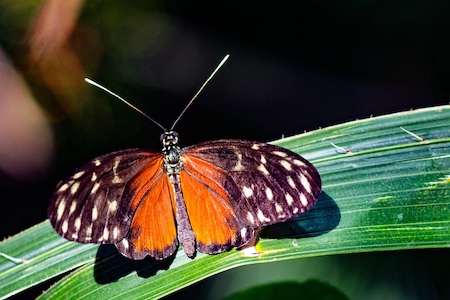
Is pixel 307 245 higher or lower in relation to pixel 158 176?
lower

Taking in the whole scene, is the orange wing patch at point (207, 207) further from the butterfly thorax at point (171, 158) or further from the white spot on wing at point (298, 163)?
the white spot on wing at point (298, 163)

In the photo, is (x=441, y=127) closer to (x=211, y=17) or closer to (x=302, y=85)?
(x=302, y=85)

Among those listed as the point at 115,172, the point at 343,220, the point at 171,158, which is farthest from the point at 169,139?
the point at 343,220

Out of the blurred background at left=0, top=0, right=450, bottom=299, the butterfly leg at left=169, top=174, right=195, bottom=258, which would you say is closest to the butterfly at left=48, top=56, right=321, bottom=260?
the butterfly leg at left=169, top=174, right=195, bottom=258

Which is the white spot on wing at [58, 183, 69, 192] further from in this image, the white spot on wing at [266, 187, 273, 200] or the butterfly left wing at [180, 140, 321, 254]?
the white spot on wing at [266, 187, 273, 200]

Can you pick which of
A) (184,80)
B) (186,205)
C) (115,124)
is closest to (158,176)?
(186,205)

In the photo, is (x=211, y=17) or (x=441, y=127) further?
(x=211, y=17)

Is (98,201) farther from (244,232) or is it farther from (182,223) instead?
(244,232)
